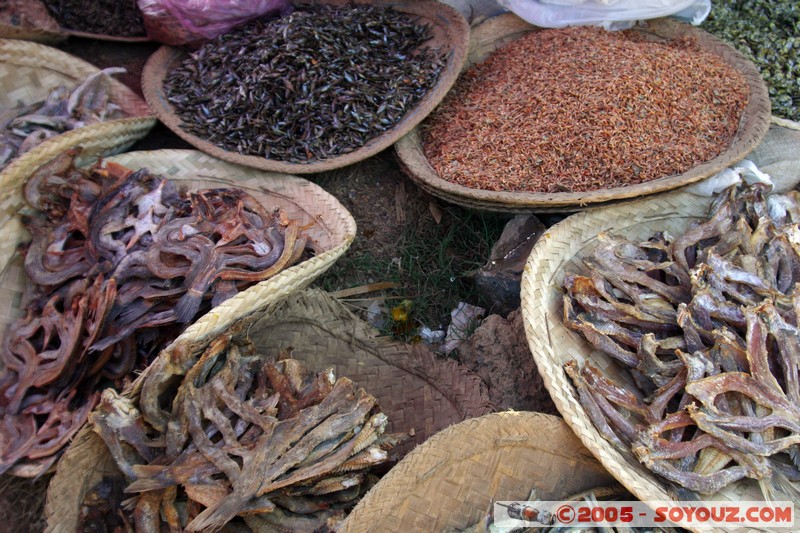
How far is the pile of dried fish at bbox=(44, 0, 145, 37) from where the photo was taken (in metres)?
3.42

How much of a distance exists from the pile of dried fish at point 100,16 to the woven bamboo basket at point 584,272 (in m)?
2.76

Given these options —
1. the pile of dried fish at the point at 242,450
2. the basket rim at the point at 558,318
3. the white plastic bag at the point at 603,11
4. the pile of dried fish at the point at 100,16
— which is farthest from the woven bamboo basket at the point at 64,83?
the white plastic bag at the point at 603,11

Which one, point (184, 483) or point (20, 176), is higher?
point (20, 176)

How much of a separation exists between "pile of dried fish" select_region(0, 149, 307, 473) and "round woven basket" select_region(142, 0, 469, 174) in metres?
0.28

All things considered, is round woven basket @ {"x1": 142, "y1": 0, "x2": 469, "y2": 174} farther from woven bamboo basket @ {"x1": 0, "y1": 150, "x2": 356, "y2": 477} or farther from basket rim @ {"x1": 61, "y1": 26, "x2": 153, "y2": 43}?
basket rim @ {"x1": 61, "y1": 26, "x2": 153, "y2": 43}

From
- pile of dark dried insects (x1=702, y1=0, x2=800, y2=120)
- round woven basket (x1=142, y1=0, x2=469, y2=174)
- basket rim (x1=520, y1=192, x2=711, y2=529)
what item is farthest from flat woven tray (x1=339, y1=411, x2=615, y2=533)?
pile of dark dried insects (x1=702, y1=0, x2=800, y2=120)

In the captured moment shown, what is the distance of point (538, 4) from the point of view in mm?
3299

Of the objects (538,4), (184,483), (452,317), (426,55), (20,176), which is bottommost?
(452,317)

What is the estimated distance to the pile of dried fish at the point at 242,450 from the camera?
177 centimetres

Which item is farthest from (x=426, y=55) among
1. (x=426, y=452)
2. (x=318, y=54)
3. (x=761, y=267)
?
(x=426, y=452)

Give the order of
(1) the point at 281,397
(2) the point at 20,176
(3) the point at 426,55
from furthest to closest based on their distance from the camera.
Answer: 1. (3) the point at 426,55
2. (2) the point at 20,176
3. (1) the point at 281,397

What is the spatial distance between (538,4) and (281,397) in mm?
2582

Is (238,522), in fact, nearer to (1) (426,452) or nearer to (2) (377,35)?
(1) (426,452)

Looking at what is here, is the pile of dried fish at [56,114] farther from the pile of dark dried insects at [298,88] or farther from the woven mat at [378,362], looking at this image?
the woven mat at [378,362]
